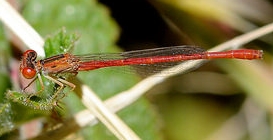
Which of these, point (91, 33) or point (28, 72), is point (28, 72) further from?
point (91, 33)

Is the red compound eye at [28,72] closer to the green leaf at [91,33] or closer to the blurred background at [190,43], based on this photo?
the green leaf at [91,33]

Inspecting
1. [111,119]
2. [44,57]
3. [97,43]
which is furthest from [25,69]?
[97,43]

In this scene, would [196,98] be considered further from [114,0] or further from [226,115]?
[114,0]

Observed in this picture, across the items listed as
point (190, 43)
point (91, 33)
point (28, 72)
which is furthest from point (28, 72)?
point (190, 43)

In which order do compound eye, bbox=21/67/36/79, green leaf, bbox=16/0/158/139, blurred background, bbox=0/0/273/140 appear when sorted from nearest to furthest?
compound eye, bbox=21/67/36/79, green leaf, bbox=16/0/158/139, blurred background, bbox=0/0/273/140

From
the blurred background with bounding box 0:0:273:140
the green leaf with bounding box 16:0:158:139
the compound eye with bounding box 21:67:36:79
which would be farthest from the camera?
the blurred background with bounding box 0:0:273:140

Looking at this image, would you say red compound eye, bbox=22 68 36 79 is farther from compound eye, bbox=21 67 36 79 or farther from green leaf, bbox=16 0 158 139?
green leaf, bbox=16 0 158 139

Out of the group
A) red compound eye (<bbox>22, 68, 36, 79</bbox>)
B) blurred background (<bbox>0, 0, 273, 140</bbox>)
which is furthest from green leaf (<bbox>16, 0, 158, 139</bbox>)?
red compound eye (<bbox>22, 68, 36, 79</bbox>)

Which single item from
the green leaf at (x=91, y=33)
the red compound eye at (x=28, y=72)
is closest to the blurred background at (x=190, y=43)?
the green leaf at (x=91, y=33)
